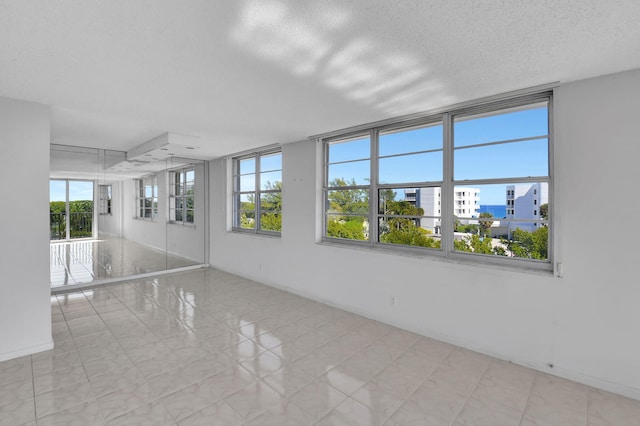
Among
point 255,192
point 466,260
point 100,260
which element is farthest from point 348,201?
point 100,260

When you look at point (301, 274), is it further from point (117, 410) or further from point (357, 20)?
point (357, 20)

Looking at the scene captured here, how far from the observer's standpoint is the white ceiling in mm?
1674

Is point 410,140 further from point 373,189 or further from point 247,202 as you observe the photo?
point 247,202

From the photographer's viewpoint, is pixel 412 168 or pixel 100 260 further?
pixel 100 260

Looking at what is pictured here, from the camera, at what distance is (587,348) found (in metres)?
2.52

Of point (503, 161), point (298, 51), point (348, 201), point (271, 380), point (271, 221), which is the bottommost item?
point (271, 380)

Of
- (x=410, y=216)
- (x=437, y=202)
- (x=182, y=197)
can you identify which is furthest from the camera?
(x=182, y=197)

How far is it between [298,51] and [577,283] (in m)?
2.99

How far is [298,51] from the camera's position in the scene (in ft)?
6.91

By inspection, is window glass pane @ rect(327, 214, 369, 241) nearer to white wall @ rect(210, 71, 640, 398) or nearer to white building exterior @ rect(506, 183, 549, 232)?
white wall @ rect(210, 71, 640, 398)

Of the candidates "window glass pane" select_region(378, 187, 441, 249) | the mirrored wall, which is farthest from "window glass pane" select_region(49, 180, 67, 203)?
"window glass pane" select_region(378, 187, 441, 249)

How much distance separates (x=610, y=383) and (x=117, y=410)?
3842 mm

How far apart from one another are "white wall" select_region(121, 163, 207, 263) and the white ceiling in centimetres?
322

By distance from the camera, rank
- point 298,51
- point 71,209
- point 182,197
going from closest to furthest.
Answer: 1. point 298,51
2. point 71,209
3. point 182,197
